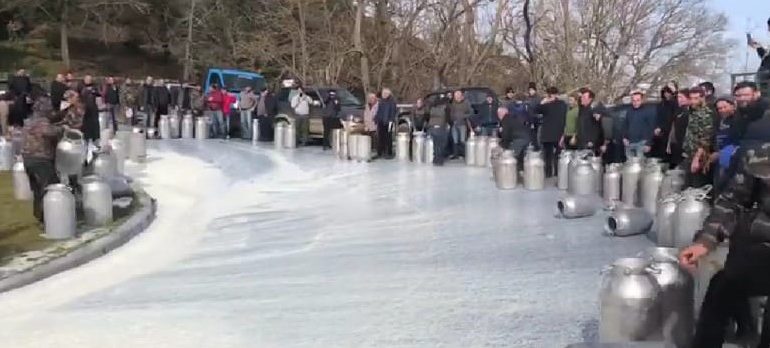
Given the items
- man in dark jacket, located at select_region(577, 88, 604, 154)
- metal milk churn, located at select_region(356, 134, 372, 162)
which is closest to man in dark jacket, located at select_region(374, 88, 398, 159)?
metal milk churn, located at select_region(356, 134, 372, 162)

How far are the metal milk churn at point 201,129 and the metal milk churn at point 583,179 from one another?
18097mm

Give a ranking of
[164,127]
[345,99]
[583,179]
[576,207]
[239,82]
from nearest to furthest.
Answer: [576,207] < [583,179] < [345,99] < [164,127] < [239,82]

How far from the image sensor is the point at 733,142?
1020 centimetres

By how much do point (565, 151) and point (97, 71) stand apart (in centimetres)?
4600

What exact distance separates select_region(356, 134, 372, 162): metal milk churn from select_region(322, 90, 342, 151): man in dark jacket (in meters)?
3.47

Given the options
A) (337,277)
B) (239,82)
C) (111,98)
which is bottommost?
(337,277)

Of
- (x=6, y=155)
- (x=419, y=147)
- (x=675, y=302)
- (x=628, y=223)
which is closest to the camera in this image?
(x=675, y=302)

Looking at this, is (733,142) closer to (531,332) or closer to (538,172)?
(531,332)

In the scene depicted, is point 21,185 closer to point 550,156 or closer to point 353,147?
point 550,156

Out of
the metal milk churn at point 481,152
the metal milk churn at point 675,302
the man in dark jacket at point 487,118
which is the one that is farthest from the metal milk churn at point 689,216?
the man in dark jacket at point 487,118

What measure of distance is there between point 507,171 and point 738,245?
11772 millimetres

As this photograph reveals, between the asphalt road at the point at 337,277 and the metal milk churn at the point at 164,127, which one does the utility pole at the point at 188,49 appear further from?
the asphalt road at the point at 337,277

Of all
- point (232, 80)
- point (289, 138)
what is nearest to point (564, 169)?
point (289, 138)

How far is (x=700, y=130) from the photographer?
11.8 meters
